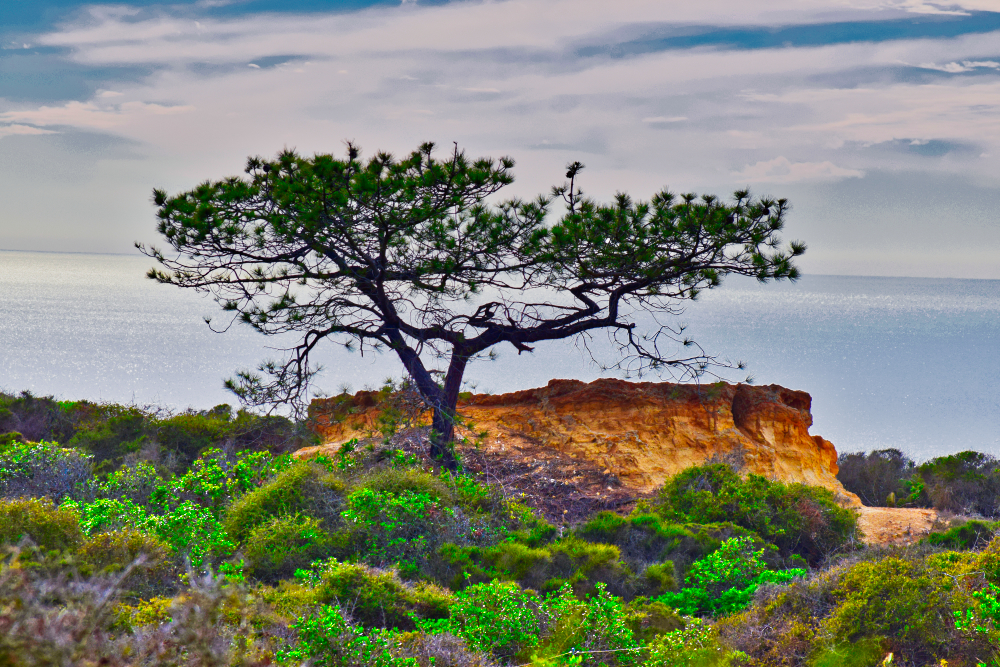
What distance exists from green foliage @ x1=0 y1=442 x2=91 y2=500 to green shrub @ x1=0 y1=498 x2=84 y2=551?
252cm

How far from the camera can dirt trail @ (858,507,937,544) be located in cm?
943

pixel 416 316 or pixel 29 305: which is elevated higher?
pixel 29 305

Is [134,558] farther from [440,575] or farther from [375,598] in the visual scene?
[440,575]

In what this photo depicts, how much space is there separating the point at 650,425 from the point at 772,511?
3883mm

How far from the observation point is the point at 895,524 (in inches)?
402

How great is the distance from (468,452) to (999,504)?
26.6 feet

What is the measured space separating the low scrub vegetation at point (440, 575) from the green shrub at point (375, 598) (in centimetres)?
1

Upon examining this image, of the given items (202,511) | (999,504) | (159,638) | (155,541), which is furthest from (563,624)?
(999,504)

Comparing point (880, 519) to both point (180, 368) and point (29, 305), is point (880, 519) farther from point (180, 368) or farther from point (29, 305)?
point (29, 305)

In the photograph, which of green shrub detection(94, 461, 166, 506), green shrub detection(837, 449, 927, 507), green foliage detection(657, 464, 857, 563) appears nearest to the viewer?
green foliage detection(657, 464, 857, 563)

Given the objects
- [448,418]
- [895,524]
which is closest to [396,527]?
[448,418]

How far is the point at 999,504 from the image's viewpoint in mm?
11539

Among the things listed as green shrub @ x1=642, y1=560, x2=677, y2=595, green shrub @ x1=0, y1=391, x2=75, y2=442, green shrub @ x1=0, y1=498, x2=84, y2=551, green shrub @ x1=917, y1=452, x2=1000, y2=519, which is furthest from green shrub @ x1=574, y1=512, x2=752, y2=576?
green shrub @ x1=0, y1=391, x2=75, y2=442

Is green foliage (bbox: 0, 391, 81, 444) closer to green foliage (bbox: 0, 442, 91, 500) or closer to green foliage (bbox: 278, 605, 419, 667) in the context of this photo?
green foliage (bbox: 0, 442, 91, 500)
